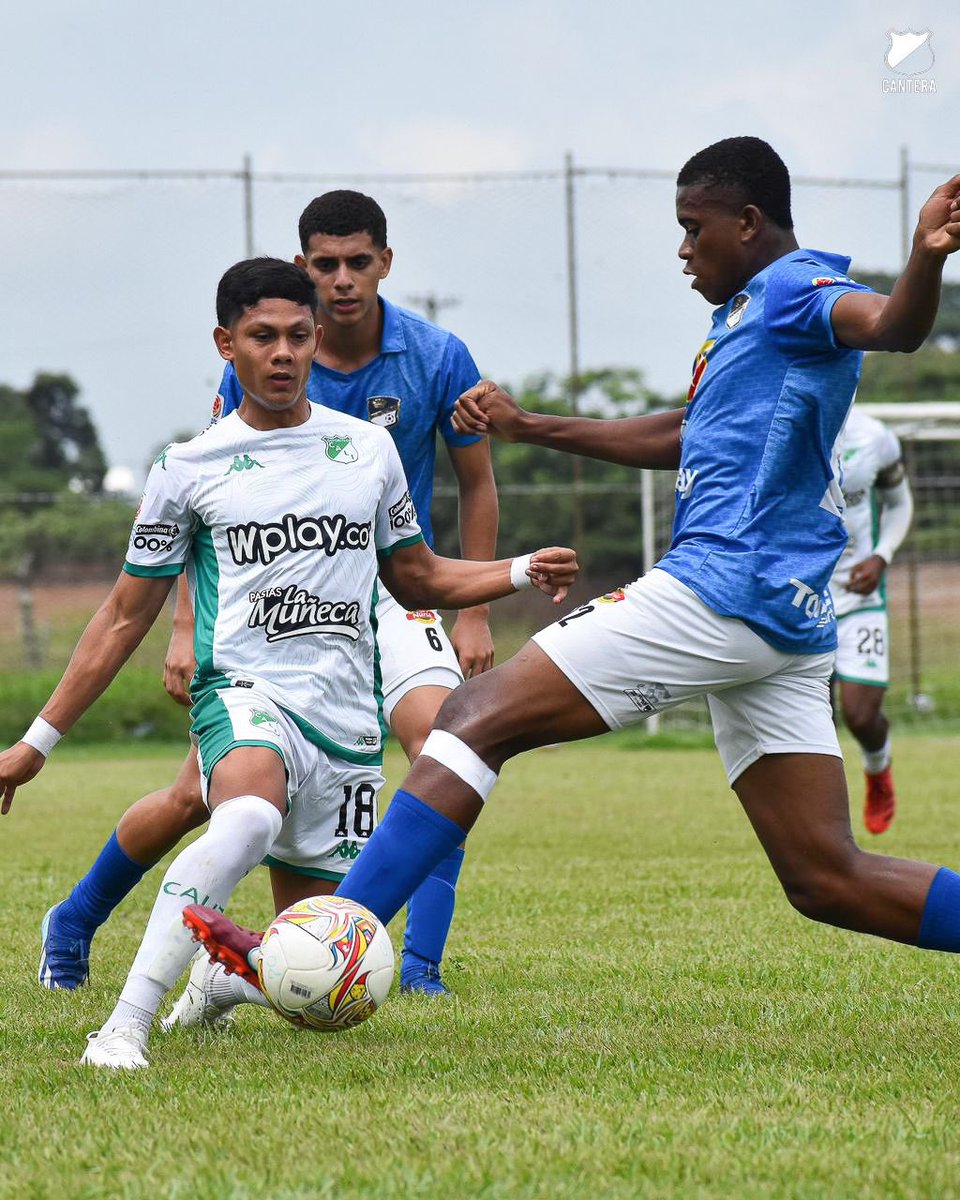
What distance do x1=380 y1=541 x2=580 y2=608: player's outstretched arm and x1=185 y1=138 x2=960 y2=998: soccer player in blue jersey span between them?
54cm

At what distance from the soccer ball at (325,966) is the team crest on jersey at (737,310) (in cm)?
160

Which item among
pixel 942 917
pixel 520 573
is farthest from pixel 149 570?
pixel 942 917

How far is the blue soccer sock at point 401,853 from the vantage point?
3648 millimetres

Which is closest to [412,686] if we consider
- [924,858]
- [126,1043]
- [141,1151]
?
A: [126,1043]

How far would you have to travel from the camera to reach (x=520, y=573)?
4219 millimetres

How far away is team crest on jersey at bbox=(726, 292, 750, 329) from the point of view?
3.88 meters

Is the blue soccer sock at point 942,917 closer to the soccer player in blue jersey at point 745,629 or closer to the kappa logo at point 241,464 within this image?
the soccer player in blue jersey at point 745,629

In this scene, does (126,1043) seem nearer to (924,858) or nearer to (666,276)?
(924,858)

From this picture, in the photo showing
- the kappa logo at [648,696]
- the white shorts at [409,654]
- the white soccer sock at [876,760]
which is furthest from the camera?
the white soccer sock at [876,760]

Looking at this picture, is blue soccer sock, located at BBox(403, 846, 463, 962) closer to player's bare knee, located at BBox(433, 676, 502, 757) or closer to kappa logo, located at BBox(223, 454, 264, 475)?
player's bare knee, located at BBox(433, 676, 502, 757)

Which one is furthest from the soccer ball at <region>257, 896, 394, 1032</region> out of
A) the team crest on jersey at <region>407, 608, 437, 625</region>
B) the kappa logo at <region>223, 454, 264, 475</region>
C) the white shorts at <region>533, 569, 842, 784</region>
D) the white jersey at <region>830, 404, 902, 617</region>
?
the white jersey at <region>830, 404, 902, 617</region>

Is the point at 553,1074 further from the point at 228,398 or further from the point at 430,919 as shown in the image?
the point at 228,398

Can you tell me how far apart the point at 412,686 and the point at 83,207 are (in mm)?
11982

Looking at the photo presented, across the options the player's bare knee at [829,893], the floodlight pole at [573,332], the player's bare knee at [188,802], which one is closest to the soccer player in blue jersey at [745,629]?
the player's bare knee at [829,893]
